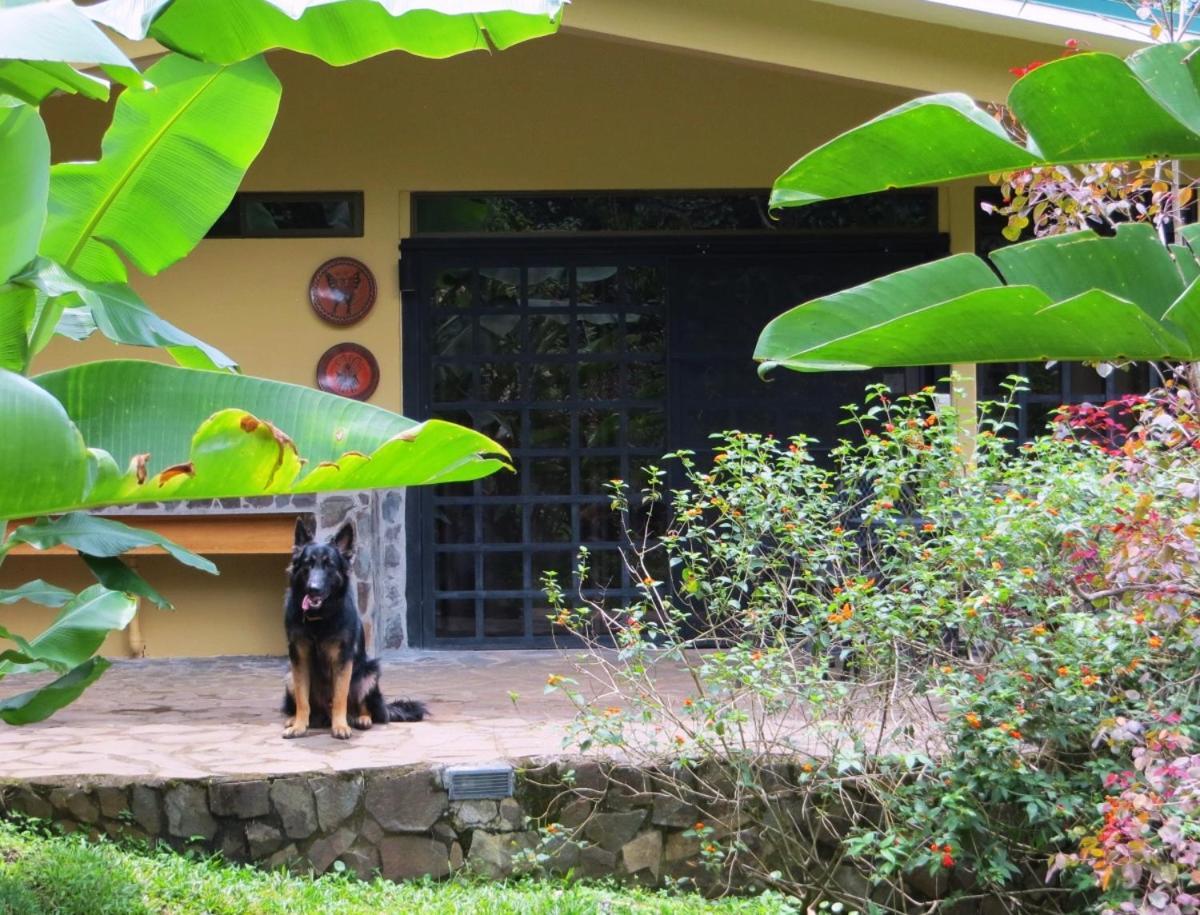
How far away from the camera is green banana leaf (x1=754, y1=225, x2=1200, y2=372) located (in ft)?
5.93

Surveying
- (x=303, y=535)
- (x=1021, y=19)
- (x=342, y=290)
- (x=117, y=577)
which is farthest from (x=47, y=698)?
(x=1021, y=19)

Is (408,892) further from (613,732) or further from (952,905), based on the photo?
(952,905)

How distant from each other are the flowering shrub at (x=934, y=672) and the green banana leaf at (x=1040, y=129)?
292cm

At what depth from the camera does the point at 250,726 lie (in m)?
6.55

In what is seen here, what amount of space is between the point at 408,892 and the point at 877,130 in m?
4.15

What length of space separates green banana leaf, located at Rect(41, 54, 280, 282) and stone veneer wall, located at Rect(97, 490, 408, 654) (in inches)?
187

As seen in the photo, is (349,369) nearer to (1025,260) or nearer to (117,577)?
(117,577)

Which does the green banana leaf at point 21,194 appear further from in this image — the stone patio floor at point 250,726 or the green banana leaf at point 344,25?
the stone patio floor at point 250,726

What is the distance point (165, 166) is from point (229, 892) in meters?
2.72

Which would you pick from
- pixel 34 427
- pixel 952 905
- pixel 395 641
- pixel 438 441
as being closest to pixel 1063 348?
pixel 438 441

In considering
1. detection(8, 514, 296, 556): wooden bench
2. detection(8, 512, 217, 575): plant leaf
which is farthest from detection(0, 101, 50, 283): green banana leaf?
detection(8, 514, 296, 556): wooden bench

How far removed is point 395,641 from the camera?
9.11m

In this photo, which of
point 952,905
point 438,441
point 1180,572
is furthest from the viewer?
point 952,905

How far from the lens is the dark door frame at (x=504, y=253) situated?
30.1 feet
